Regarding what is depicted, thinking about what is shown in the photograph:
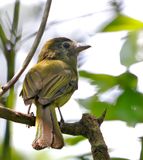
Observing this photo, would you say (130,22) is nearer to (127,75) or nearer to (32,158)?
(127,75)

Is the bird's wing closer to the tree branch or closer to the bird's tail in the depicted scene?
the bird's tail

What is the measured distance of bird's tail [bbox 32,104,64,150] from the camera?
2287 millimetres

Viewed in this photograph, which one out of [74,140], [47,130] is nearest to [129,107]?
[74,140]

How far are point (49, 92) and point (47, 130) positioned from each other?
472 millimetres

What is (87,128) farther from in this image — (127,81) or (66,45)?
(66,45)

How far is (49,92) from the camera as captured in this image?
118 inches

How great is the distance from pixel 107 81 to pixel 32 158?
832 mm

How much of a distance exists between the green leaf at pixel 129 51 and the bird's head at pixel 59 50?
2.22 metres

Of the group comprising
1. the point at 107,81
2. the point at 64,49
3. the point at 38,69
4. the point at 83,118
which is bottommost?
the point at 83,118

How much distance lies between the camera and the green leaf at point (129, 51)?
2055 millimetres

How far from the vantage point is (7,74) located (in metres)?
2.53

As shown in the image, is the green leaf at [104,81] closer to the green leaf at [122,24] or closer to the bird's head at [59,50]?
the green leaf at [122,24]

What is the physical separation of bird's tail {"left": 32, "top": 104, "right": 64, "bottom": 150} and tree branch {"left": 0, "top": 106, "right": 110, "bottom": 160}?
76 millimetres

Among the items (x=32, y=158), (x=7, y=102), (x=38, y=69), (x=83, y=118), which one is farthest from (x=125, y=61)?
(x=38, y=69)
